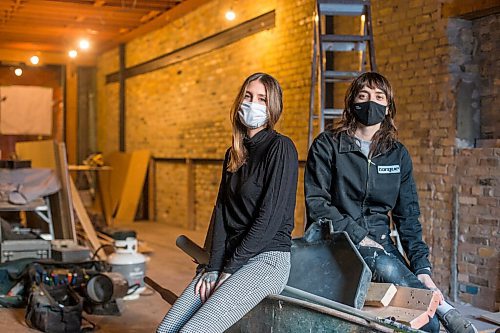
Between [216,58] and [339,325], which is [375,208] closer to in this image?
[339,325]

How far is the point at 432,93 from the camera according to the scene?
20.9ft

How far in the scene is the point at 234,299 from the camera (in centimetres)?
273

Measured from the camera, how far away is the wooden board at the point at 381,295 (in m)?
2.80

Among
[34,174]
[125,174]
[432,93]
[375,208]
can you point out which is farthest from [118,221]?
[375,208]

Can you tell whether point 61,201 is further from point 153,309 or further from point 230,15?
point 230,15

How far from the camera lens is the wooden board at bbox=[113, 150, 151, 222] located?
1311 centimetres

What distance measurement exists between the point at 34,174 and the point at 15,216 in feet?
4.72

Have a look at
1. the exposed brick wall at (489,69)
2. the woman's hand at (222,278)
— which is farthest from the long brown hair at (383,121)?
the exposed brick wall at (489,69)

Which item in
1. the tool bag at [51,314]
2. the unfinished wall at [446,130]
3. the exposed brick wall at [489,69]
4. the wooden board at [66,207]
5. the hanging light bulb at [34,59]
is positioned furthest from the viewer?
the hanging light bulb at [34,59]

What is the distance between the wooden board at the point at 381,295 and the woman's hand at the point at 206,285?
0.66 metres

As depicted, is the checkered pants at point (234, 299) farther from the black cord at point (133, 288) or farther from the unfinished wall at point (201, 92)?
the unfinished wall at point (201, 92)

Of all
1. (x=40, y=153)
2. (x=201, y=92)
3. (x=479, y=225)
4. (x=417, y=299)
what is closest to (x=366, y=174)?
(x=417, y=299)

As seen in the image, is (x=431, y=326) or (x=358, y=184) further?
(x=358, y=184)

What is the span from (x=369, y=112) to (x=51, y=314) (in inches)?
122
